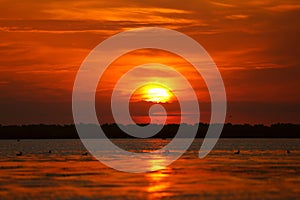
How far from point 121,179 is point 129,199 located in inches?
562

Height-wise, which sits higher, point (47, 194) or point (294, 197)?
point (47, 194)

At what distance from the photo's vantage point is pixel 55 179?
185ft

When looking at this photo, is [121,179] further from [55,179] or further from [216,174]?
[216,174]

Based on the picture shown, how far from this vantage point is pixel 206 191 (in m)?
46.8

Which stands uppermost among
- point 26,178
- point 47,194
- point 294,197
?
point 26,178

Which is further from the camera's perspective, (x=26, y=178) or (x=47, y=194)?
(x=26, y=178)

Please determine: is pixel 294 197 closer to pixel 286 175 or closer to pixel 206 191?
pixel 206 191

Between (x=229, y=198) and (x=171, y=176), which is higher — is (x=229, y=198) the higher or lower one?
the lower one

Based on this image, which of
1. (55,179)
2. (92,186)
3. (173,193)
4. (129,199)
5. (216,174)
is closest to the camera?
(129,199)

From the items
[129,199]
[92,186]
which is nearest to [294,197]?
[129,199]

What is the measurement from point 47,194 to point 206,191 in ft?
39.4

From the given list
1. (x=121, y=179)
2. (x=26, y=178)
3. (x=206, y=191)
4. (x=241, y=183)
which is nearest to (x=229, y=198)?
(x=206, y=191)

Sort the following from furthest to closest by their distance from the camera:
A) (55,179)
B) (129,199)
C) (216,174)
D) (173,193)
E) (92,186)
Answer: (216,174)
(55,179)
(92,186)
(173,193)
(129,199)

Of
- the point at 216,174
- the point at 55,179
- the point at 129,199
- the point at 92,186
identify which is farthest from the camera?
the point at 216,174
